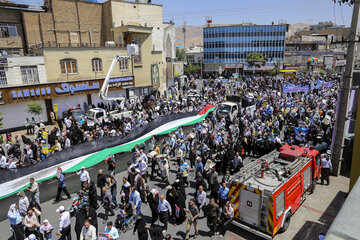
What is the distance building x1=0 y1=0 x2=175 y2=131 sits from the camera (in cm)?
2605

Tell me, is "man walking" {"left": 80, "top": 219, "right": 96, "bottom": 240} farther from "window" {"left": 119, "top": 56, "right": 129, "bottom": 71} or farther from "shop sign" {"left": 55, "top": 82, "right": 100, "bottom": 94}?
"window" {"left": 119, "top": 56, "right": 129, "bottom": 71}

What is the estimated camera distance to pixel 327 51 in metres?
85.3

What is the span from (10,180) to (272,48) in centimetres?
8224

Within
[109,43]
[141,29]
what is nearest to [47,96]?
[109,43]

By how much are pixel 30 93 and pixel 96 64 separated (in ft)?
28.5

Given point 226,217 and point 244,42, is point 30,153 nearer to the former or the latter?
point 226,217

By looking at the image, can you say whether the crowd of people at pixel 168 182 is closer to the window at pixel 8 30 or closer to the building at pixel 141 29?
the building at pixel 141 29

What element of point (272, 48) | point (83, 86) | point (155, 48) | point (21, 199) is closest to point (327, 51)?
point (272, 48)

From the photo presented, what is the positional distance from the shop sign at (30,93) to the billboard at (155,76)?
49.2 ft

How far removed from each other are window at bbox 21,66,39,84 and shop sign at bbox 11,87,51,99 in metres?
0.97

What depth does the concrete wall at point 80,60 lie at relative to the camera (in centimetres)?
2739

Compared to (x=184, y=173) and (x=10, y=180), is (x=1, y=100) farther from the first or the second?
(x=184, y=173)

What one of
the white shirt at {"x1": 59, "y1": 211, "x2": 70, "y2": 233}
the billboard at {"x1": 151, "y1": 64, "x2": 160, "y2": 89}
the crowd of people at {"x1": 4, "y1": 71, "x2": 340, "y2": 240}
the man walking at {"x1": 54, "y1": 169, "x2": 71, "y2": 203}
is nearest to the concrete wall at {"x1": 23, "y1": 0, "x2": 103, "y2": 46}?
the billboard at {"x1": 151, "y1": 64, "x2": 160, "y2": 89}

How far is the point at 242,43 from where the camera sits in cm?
8138
